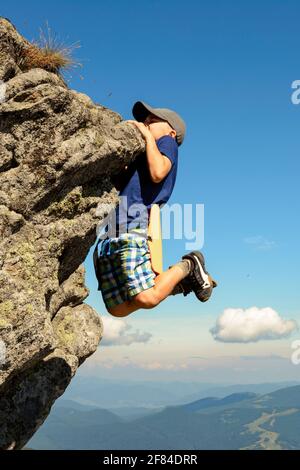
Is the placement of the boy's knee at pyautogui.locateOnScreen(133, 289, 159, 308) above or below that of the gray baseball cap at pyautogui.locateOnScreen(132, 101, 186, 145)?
below

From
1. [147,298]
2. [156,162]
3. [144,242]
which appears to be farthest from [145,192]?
[147,298]

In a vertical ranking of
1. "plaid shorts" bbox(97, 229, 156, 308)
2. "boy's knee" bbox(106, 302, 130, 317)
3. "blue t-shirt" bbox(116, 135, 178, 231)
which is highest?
"blue t-shirt" bbox(116, 135, 178, 231)

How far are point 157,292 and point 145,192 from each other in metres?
2.49

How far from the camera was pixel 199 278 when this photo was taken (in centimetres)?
1332

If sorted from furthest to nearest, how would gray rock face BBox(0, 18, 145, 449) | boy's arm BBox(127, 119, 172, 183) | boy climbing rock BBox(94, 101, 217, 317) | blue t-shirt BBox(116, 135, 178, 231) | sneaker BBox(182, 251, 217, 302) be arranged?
sneaker BBox(182, 251, 217, 302) → blue t-shirt BBox(116, 135, 178, 231) → boy climbing rock BBox(94, 101, 217, 317) → boy's arm BBox(127, 119, 172, 183) → gray rock face BBox(0, 18, 145, 449)

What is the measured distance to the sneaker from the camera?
1330 centimetres

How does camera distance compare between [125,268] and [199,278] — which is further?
[199,278]

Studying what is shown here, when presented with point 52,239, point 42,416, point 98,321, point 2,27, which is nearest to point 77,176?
point 52,239

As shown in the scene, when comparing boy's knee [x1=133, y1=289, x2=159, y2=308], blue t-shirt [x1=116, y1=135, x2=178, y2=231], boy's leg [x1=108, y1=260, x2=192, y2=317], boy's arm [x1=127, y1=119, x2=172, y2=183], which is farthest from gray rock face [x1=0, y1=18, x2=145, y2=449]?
boy's knee [x1=133, y1=289, x2=159, y2=308]

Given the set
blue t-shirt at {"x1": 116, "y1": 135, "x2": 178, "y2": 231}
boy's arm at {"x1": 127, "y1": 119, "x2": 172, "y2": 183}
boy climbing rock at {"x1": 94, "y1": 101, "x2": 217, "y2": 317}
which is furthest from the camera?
blue t-shirt at {"x1": 116, "y1": 135, "x2": 178, "y2": 231}

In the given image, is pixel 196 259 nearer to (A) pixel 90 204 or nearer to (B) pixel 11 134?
(A) pixel 90 204

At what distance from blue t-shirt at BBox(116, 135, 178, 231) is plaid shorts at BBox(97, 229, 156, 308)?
15.9 inches

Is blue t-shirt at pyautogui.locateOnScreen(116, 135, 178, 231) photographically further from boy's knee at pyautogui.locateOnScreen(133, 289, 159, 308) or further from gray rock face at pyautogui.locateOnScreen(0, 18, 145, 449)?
boy's knee at pyautogui.locateOnScreen(133, 289, 159, 308)

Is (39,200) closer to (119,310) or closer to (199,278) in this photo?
(119,310)
